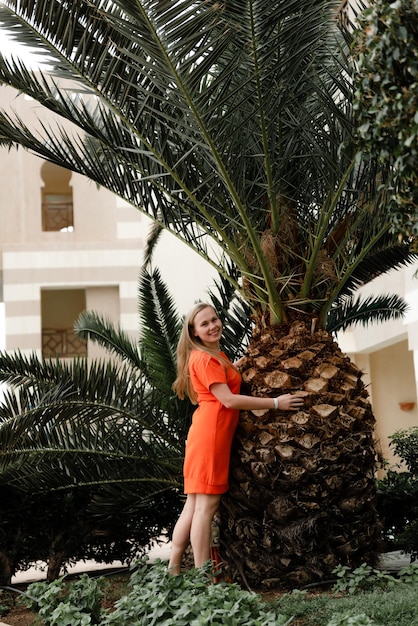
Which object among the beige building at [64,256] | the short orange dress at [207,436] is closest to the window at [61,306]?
the beige building at [64,256]

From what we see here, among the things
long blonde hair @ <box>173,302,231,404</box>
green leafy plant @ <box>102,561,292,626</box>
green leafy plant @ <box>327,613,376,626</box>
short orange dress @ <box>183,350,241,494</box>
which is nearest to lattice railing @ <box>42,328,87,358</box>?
long blonde hair @ <box>173,302,231,404</box>

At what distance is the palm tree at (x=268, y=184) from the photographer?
17.9ft

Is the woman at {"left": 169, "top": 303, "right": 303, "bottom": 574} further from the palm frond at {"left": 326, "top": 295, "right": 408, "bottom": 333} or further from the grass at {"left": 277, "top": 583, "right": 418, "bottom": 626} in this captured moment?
the palm frond at {"left": 326, "top": 295, "right": 408, "bottom": 333}

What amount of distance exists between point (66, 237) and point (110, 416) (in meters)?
15.5

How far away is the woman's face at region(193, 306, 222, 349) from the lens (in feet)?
19.4

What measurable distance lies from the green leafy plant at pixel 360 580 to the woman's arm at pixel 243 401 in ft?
Result: 3.63

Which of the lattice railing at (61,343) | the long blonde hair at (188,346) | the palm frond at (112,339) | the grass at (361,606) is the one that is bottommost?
the grass at (361,606)

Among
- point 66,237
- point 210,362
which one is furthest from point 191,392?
point 66,237

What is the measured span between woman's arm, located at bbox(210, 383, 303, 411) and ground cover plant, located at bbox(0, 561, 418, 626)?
1091 mm

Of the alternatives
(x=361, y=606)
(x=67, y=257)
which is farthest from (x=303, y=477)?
(x=67, y=257)

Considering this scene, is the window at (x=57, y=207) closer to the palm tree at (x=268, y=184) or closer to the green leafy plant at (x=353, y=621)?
the palm tree at (x=268, y=184)

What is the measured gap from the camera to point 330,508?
5.91m

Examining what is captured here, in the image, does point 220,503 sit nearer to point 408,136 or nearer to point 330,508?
point 330,508

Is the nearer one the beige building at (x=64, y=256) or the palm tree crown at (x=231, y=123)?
the palm tree crown at (x=231, y=123)
